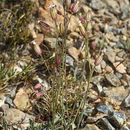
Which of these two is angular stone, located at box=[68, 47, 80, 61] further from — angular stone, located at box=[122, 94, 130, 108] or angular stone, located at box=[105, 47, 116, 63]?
angular stone, located at box=[122, 94, 130, 108]

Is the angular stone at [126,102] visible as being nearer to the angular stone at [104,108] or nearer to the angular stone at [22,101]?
the angular stone at [104,108]

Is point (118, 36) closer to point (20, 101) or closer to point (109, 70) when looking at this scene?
point (109, 70)

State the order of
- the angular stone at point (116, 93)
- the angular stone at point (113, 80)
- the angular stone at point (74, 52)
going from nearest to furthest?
the angular stone at point (116, 93) < the angular stone at point (113, 80) < the angular stone at point (74, 52)

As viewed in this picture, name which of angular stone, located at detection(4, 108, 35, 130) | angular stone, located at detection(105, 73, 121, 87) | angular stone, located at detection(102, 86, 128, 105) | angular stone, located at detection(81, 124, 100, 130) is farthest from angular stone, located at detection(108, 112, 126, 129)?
angular stone, located at detection(4, 108, 35, 130)

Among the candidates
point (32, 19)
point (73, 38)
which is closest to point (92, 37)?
point (73, 38)

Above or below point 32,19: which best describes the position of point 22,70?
below

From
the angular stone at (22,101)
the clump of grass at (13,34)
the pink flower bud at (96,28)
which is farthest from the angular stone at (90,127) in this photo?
the pink flower bud at (96,28)

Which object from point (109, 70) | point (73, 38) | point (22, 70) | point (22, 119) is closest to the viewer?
point (22, 119)

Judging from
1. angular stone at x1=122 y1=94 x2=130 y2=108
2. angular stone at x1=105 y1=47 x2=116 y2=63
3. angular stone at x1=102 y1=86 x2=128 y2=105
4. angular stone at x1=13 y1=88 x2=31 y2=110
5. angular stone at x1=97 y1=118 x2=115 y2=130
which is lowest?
angular stone at x1=97 y1=118 x2=115 y2=130
